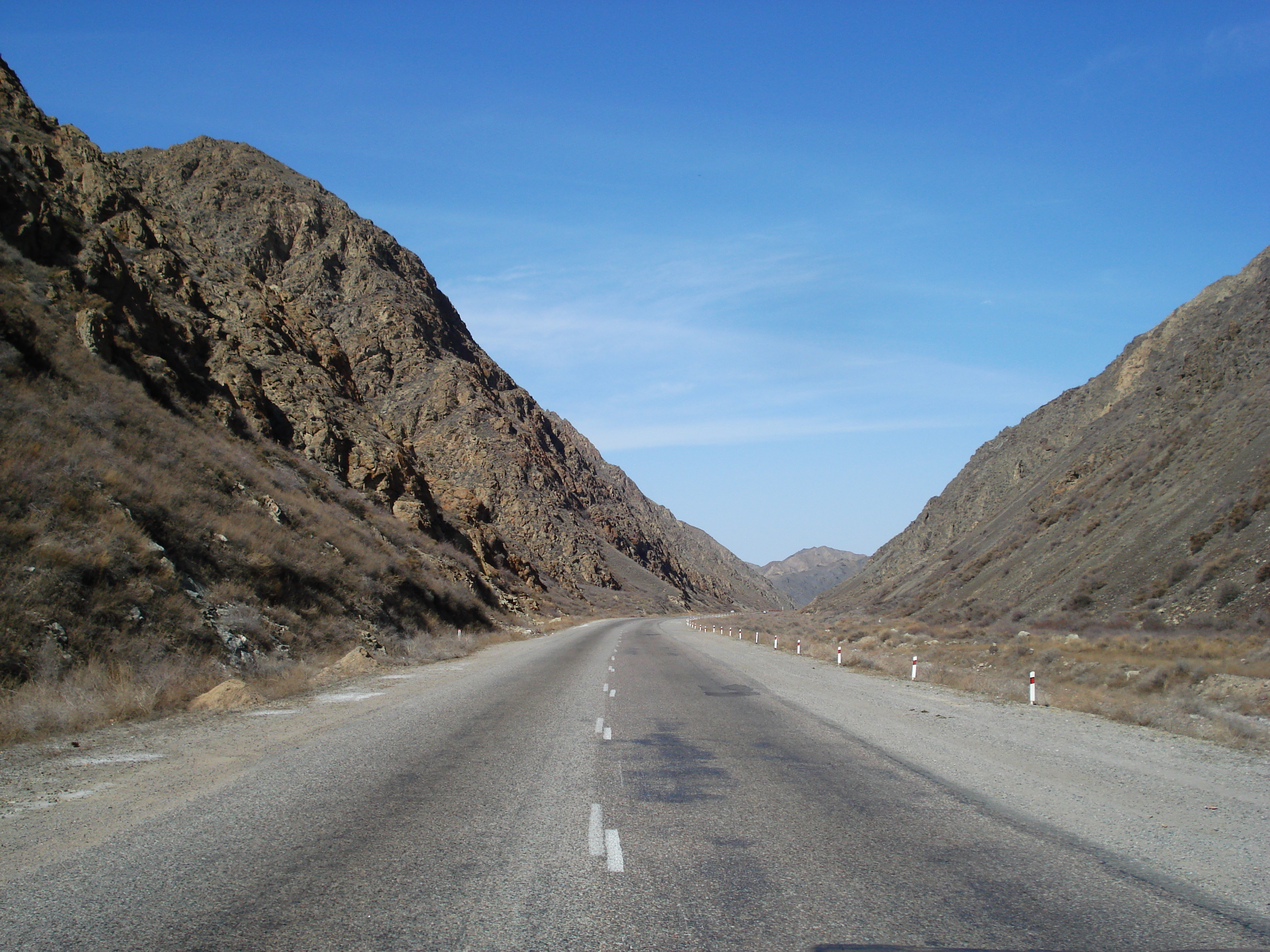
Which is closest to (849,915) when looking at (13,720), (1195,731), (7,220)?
(13,720)

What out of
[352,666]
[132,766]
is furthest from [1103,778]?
[352,666]

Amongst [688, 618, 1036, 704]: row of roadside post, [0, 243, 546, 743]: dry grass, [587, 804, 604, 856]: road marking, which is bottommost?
[688, 618, 1036, 704]: row of roadside post

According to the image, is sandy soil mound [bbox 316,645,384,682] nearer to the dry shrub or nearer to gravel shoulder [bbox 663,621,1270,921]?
the dry shrub

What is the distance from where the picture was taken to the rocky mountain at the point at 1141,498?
3105 cm

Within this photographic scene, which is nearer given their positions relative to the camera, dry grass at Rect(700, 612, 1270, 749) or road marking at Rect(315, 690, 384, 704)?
dry grass at Rect(700, 612, 1270, 749)

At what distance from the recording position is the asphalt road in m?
4.28

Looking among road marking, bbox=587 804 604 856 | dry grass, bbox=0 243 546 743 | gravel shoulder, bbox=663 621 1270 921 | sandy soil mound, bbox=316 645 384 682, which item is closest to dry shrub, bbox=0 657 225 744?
dry grass, bbox=0 243 546 743

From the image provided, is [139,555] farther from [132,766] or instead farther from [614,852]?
[614,852]

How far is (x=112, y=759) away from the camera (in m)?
8.42

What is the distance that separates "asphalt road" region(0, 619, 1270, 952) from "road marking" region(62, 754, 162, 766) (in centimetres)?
139

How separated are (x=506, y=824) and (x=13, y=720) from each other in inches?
262

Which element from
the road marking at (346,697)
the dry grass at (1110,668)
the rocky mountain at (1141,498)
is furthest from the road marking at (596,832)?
Answer: the rocky mountain at (1141,498)

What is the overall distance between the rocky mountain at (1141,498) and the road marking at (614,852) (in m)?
26.1

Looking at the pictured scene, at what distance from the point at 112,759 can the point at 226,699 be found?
4224mm
